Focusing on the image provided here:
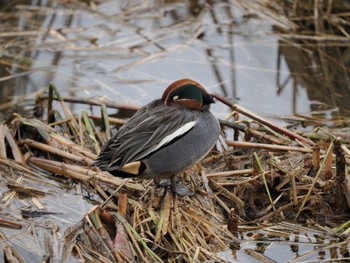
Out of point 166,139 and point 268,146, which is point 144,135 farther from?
point 268,146

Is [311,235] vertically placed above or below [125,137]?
below

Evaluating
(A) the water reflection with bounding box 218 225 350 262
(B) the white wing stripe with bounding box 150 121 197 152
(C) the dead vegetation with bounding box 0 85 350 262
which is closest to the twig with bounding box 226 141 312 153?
(C) the dead vegetation with bounding box 0 85 350 262

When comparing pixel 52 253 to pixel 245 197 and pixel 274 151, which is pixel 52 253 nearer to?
pixel 245 197

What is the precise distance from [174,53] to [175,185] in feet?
12.4

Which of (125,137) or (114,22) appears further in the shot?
(114,22)

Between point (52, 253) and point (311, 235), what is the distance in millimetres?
1912

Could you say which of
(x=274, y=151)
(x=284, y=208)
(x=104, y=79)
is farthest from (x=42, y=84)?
(x=284, y=208)

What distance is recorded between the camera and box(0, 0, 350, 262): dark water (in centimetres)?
856

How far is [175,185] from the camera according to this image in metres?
5.84

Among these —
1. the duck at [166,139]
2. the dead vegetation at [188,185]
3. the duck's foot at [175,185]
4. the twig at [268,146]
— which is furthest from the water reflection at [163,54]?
the duck at [166,139]

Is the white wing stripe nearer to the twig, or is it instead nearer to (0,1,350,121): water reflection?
the twig

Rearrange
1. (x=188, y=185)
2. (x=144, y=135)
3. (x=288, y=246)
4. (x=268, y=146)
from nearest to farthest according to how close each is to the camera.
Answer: (x=144, y=135) → (x=288, y=246) → (x=188, y=185) → (x=268, y=146)

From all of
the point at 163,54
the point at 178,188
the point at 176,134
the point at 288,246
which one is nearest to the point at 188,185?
the point at 178,188

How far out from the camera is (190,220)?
18.4 ft
